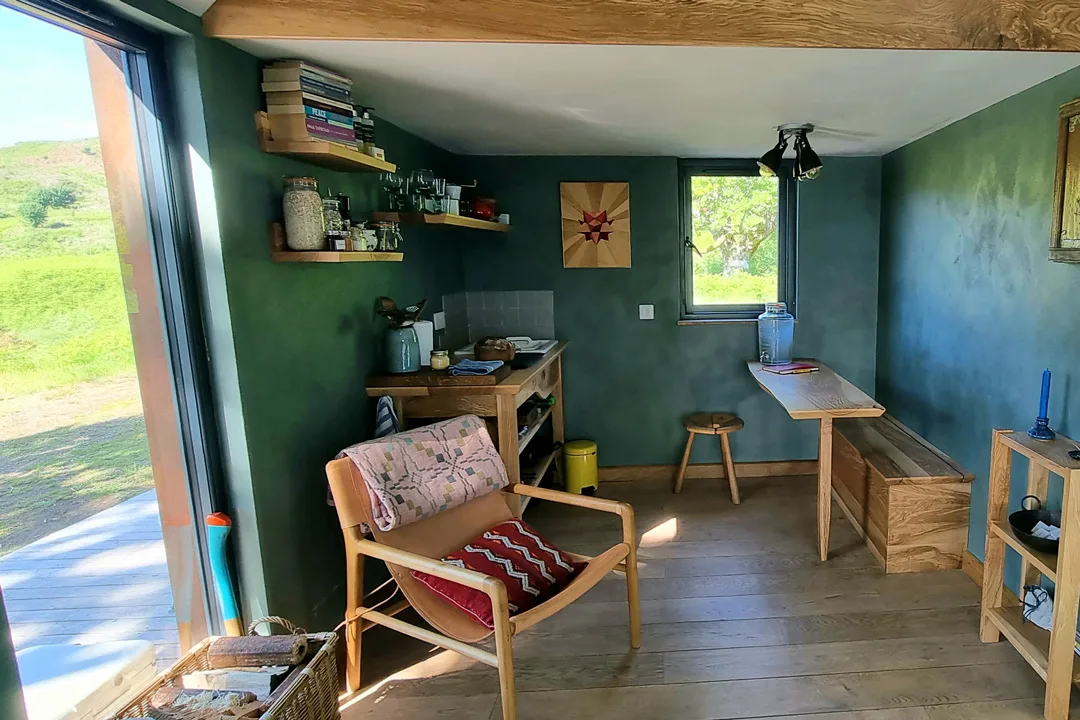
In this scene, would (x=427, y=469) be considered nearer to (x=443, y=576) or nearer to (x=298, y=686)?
(x=443, y=576)

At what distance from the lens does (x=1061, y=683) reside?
6.10 ft

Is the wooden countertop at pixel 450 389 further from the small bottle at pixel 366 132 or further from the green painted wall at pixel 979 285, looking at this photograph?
the green painted wall at pixel 979 285

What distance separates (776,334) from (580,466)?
142 cm

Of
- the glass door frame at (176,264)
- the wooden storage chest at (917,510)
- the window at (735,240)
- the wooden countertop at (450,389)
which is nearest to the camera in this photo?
the glass door frame at (176,264)

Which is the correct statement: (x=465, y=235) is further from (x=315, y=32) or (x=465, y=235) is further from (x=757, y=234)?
(x=315, y=32)

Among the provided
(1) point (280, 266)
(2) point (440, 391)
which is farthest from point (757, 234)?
(1) point (280, 266)

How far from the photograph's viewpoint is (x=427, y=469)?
7.23 feet

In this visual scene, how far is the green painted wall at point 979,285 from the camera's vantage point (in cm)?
226

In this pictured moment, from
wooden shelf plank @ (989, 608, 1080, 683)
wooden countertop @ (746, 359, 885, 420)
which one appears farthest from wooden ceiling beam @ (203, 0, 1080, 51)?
wooden shelf plank @ (989, 608, 1080, 683)

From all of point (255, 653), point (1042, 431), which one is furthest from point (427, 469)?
point (1042, 431)

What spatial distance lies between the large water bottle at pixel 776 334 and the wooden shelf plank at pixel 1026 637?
6.00 feet

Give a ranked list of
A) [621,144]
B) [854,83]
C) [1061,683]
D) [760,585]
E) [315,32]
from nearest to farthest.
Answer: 1. [315,32]
2. [1061,683]
3. [854,83]
4. [760,585]
5. [621,144]

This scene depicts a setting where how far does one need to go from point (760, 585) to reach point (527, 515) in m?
1.32

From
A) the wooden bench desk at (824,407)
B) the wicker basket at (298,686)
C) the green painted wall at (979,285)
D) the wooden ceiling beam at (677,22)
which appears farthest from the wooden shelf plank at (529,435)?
the green painted wall at (979,285)
